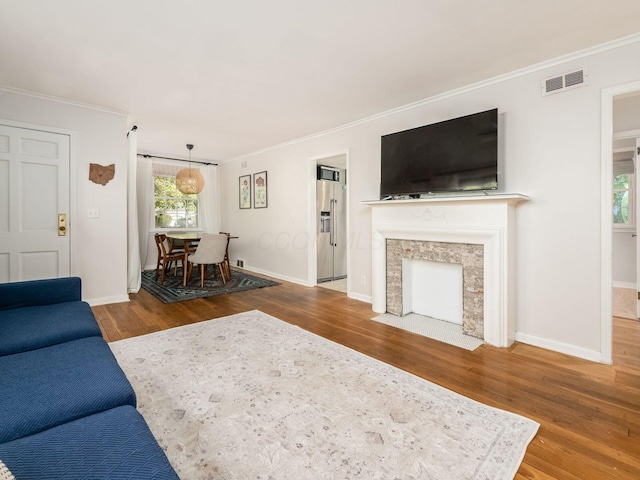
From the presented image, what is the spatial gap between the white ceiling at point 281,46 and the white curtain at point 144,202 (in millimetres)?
2783

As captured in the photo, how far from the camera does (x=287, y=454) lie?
151 centimetres

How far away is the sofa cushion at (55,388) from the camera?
1103 millimetres

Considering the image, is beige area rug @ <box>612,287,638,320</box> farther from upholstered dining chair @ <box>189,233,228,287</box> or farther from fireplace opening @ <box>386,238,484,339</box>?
upholstered dining chair @ <box>189,233,228,287</box>

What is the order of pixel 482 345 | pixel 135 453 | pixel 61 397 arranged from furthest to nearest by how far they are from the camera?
pixel 482 345, pixel 61 397, pixel 135 453

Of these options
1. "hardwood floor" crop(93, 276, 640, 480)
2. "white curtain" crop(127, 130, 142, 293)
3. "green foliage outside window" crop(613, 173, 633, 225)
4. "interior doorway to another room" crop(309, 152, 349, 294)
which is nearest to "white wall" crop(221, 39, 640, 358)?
"hardwood floor" crop(93, 276, 640, 480)

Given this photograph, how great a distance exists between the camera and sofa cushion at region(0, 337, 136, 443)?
1.10 metres

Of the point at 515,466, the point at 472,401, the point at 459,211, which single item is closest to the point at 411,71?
the point at 459,211

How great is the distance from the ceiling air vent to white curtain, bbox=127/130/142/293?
498 cm

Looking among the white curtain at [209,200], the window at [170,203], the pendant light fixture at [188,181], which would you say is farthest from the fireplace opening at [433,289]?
the window at [170,203]

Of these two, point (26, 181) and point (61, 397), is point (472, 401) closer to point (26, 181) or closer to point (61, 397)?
point (61, 397)

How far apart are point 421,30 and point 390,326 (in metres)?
2.62

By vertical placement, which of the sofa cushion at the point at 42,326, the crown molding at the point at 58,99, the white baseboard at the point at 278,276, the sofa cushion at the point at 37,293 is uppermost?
the crown molding at the point at 58,99

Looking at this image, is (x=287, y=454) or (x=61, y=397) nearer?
(x=61, y=397)

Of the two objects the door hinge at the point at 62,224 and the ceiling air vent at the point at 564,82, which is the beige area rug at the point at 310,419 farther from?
the ceiling air vent at the point at 564,82
